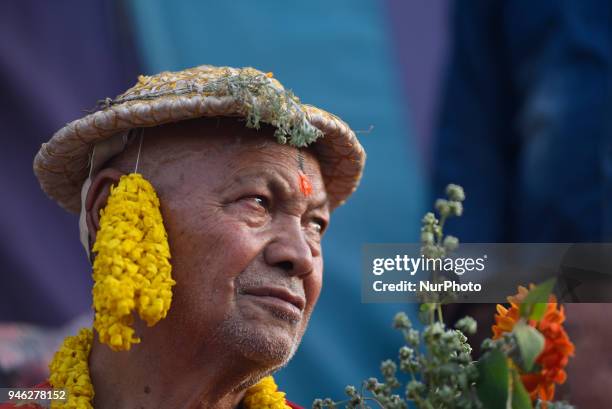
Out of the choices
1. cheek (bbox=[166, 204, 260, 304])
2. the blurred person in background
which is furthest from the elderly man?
the blurred person in background

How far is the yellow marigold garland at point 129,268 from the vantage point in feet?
9.56

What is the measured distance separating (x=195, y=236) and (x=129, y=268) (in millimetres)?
238

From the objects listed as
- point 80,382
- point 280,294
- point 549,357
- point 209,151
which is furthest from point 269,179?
point 549,357

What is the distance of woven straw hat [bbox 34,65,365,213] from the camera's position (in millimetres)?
3119

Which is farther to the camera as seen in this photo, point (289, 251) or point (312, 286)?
point (312, 286)

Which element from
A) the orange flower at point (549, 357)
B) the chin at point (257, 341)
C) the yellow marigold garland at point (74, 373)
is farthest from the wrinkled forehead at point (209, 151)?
the orange flower at point (549, 357)

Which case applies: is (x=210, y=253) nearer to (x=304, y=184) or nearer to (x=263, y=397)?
(x=304, y=184)

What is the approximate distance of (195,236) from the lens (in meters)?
3.10

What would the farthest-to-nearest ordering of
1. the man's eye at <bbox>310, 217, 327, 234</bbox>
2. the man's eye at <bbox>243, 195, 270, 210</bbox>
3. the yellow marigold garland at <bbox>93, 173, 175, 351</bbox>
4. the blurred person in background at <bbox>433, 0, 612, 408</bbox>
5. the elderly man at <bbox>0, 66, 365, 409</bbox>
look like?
the blurred person in background at <bbox>433, 0, 612, 408</bbox>, the man's eye at <bbox>310, 217, 327, 234</bbox>, the man's eye at <bbox>243, 195, 270, 210</bbox>, the elderly man at <bbox>0, 66, 365, 409</bbox>, the yellow marigold garland at <bbox>93, 173, 175, 351</bbox>

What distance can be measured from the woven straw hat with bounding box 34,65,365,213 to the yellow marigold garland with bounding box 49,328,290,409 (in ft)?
1.67

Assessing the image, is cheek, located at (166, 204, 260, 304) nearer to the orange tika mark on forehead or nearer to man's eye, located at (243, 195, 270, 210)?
man's eye, located at (243, 195, 270, 210)

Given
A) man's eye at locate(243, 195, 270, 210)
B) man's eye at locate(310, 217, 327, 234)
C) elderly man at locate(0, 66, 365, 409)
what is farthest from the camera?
man's eye at locate(310, 217, 327, 234)

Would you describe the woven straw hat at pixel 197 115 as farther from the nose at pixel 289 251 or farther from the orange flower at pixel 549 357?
the orange flower at pixel 549 357

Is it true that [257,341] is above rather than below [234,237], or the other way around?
below
